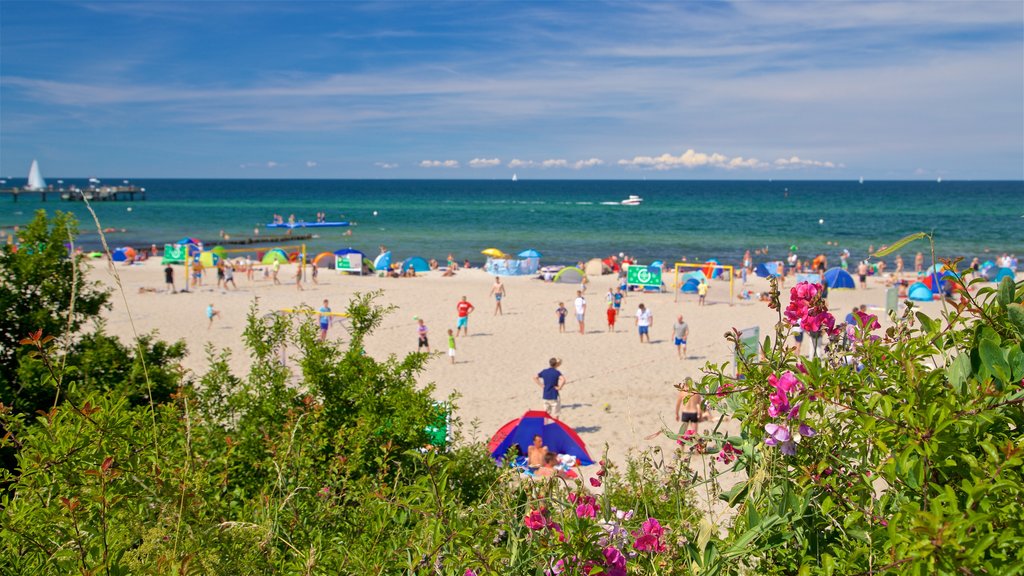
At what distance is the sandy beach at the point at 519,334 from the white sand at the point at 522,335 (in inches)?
1.4

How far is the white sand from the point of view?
13016 millimetres

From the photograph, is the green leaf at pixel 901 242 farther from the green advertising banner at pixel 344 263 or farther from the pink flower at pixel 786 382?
the green advertising banner at pixel 344 263

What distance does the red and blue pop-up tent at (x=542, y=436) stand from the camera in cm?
1005

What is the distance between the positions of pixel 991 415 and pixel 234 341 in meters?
18.8

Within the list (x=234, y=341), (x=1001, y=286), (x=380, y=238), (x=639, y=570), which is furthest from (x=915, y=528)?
(x=380, y=238)

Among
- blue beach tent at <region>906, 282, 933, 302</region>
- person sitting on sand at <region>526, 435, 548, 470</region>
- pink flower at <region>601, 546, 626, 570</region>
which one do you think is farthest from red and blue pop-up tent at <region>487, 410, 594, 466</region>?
blue beach tent at <region>906, 282, 933, 302</region>

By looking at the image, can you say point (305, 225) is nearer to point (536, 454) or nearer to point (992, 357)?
point (536, 454)

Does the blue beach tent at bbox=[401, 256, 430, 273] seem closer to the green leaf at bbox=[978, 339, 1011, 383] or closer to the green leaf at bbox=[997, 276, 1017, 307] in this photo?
the green leaf at bbox=[997, 276, 1017, 307]

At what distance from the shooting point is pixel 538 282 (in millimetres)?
31031

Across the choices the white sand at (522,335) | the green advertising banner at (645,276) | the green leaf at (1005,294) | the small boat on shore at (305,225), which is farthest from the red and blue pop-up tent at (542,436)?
the small boat on shore at (305,225)

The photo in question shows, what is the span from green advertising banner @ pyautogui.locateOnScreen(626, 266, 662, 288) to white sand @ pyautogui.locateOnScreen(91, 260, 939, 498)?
0.82 metres

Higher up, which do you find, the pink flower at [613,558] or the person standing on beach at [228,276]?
the pink flower at [613,558]

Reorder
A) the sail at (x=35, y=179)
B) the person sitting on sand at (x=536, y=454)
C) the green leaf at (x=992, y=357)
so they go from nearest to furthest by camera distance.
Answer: the green leaf at (x=992, y=357) < the person sitting on sand at (x=536, y=454) < the sail at (x=35, y=179)

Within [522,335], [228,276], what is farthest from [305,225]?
[522,335]
